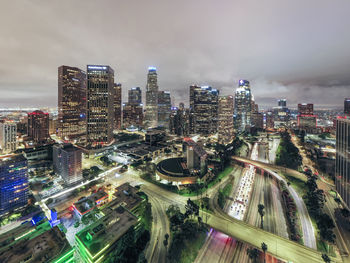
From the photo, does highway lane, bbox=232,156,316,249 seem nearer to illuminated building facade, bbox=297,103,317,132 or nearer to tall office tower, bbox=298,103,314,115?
illuminated building facade, bbox=297,103,317,132

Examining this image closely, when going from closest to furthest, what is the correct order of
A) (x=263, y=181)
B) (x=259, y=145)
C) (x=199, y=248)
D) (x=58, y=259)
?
1. (x=58, y=259)
2. (x=199, y=248)
3. (x=263, y=181)
4. (x=259, y=145)

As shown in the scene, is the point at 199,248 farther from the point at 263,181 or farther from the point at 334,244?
the point at 263,181

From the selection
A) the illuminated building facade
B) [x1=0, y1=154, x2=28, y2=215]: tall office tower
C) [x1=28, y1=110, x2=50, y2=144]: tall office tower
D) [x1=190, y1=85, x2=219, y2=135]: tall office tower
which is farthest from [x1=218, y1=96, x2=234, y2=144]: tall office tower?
[x1=28, y1=110, x2=50, y2=144]: tall office tower

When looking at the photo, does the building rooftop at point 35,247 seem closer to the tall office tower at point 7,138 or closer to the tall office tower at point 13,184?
the tall office tower at point 13,184

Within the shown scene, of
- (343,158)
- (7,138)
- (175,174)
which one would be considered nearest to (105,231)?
(175,174)

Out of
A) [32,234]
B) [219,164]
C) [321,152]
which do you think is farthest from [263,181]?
[32,234]

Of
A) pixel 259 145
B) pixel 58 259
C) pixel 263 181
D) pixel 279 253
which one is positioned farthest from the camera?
pixel 259 145
